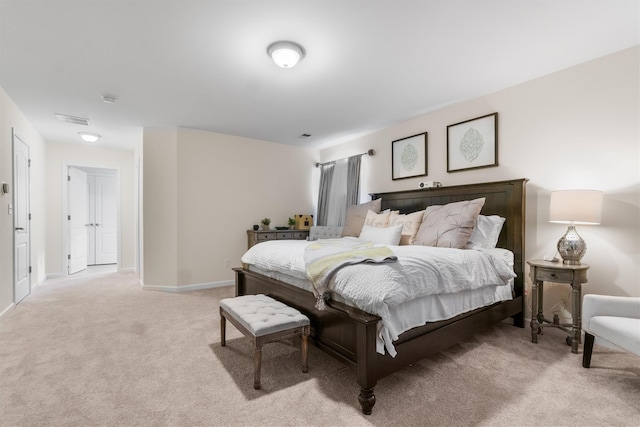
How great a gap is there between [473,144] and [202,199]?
157 inches

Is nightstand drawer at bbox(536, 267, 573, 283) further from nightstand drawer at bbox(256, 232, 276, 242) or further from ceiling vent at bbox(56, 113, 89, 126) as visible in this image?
ceiling vent at bbox(56, 113, 89, 126)

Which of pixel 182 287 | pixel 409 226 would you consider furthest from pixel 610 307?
pixel 182 287

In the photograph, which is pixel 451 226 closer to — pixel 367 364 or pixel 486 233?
pixel 486 233

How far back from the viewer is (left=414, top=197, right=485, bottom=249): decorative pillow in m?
2.87

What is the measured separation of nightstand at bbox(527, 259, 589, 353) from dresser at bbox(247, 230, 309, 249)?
357cm

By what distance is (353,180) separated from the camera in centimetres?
511

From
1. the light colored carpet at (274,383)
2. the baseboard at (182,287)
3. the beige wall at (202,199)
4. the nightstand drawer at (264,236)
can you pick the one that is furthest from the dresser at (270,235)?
the light colored carpet at (274,383)

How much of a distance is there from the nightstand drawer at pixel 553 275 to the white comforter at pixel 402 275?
0.75 ft

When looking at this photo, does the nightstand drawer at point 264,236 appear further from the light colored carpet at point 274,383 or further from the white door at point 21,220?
the white door at point 21,220

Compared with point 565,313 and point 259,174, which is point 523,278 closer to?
point 565,313

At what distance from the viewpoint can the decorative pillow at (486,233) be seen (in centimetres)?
302

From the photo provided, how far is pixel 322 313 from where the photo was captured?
2.18 m

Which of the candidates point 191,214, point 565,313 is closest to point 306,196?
point 191,214

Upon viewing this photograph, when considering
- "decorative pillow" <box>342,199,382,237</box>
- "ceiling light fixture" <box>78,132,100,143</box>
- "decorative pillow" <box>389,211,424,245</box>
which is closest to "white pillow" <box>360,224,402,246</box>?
"decorative pillow" <box>389,211,424,245</box>
